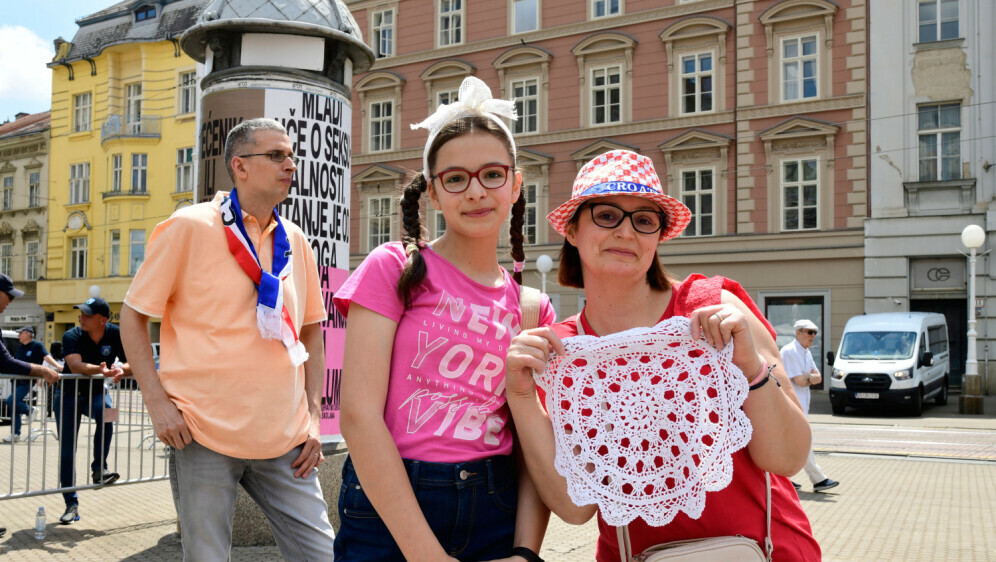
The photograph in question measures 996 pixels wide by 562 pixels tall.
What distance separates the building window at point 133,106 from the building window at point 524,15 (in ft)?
61.2

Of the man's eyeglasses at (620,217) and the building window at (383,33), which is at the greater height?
the building window at (383,33)

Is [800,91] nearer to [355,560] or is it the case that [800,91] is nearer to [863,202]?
[863,202]

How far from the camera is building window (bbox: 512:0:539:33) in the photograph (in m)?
29.4

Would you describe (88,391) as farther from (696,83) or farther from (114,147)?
(114,147)

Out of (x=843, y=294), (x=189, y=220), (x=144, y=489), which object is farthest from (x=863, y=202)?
(x=189, y=220)

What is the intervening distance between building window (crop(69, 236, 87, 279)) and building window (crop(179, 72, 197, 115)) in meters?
8.04

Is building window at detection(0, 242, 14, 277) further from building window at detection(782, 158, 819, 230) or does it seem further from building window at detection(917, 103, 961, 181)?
building window at detection(917, 103, 961, 181)

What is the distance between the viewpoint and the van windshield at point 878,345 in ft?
62.5

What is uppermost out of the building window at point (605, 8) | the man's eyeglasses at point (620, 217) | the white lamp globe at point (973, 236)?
the building window at point (605, 8)

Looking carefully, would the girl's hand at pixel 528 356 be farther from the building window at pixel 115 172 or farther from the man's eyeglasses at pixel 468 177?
the building window at pixel 115 172

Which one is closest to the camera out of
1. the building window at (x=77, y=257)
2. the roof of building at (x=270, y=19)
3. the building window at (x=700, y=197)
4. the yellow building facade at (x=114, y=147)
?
the roof of building at (x=270, y=19)

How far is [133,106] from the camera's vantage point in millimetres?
37719

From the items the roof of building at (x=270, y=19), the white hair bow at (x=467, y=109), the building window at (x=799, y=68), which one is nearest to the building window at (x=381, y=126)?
the building window at (x=799, y=68)

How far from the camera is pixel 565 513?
Answer: 6.77 feet
